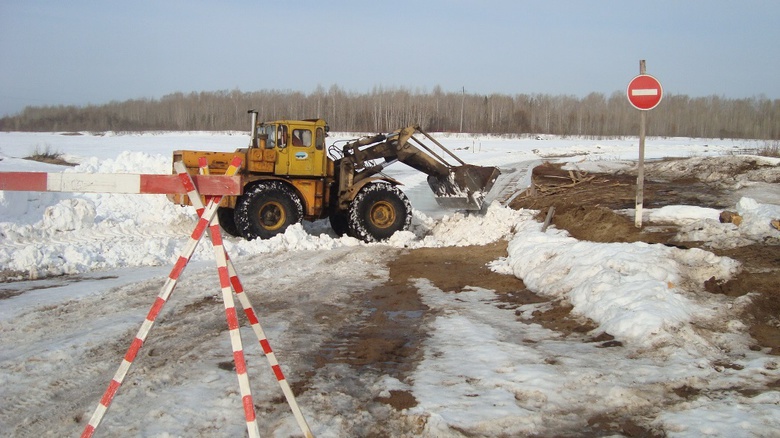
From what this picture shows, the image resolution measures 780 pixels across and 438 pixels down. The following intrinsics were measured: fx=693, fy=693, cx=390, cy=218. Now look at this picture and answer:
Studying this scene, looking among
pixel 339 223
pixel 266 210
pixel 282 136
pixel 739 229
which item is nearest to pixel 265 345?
pixel 739 229

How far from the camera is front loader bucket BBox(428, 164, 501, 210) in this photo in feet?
53.9

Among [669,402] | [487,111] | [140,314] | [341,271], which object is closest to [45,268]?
[140,314]

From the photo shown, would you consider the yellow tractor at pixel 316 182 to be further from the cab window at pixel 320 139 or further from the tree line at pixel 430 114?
the tree line at pixel 430 114

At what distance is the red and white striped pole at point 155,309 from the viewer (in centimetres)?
392

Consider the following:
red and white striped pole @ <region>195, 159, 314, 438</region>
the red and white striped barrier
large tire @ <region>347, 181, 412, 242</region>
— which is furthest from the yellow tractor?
red and white striped pole @ <region>195, 159, 314, 438</region>

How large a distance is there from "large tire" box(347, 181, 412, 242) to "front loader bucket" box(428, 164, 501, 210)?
1.71 meters

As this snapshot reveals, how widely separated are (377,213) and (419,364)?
9.09 meters

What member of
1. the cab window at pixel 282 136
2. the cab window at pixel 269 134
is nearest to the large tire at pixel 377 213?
the cab window at pixel 282 136

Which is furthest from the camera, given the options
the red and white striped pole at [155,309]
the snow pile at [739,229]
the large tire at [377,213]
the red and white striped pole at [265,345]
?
the large tire at [377,213]

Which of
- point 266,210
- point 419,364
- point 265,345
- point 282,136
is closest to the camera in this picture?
point 265,345

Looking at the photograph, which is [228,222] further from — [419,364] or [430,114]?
[430,114]

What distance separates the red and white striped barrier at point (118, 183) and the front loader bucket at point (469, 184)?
1252 centimetres

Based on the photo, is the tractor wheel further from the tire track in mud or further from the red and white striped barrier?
the red and white striped barrier

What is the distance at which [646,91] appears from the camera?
1155cm
